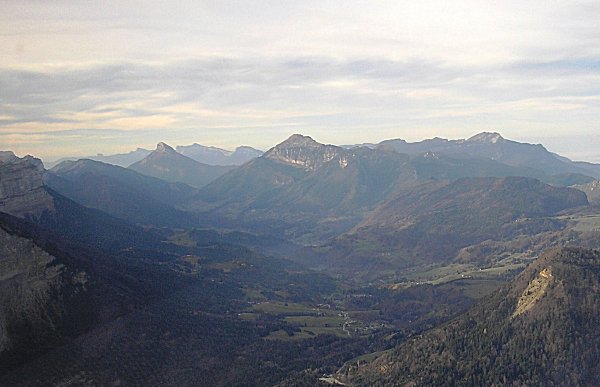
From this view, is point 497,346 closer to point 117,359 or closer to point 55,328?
point 117,359

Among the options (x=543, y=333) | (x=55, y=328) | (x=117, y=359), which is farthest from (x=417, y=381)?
(x=55, y=328)

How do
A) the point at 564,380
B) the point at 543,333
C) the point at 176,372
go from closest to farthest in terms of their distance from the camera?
the point at 564,380 → the point at 543,333 → the point at 176,372

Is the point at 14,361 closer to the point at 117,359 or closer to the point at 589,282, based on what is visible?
the point at 117,359

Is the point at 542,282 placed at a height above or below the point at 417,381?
above

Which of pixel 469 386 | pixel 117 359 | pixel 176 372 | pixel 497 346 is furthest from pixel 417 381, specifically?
pixel 117 359

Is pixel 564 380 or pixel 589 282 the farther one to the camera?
pixel 589 282

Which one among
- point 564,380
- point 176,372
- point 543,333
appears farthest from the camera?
point 176,372
